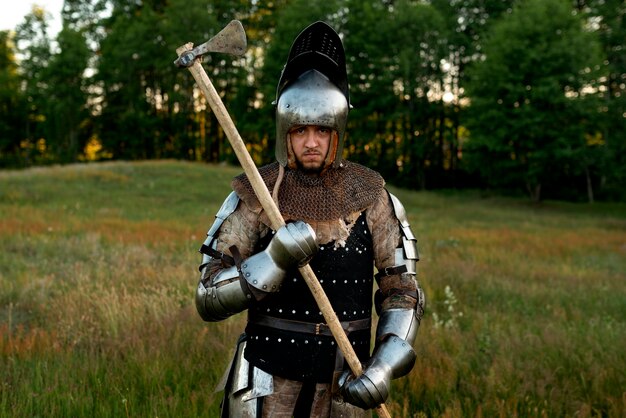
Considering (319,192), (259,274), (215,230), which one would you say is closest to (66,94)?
(215,230)

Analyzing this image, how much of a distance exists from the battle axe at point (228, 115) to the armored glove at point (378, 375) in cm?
12

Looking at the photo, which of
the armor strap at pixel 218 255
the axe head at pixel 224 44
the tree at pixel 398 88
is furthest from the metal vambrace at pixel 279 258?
the tree at pixel 398 88

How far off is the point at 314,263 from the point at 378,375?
Answer: 1.95 ft

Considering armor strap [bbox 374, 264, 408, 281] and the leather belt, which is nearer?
the leather belt

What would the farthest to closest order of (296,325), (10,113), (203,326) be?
(10,113) < (203,326) < (296,325)

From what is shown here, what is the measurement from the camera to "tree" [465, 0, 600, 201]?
25562 millimetres

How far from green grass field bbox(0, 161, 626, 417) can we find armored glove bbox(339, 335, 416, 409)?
4.37ft

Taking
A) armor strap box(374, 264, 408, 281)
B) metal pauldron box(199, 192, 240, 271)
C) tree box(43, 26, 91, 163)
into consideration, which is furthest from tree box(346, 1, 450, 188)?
metal pauldron box(199, 192, 240, 271)

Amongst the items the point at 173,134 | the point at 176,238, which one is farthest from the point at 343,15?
the point at 176,238

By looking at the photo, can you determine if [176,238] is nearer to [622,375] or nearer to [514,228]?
[622,375]

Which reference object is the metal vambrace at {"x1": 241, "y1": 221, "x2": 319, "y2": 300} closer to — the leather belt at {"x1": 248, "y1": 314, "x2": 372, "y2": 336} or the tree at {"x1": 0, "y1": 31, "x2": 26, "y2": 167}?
the leather belt at {"x1": 248, "y1": 314, "x2": 372, "y2": 336}

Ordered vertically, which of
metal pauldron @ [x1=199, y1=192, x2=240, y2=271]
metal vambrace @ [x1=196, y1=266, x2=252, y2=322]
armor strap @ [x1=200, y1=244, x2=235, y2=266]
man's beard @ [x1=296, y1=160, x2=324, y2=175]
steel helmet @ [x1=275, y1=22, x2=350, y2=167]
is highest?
steel helmet @ [x1=275, y1=22, x2=350, y2=167]

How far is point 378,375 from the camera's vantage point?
230 cm

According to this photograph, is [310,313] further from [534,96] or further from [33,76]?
[33,76]
